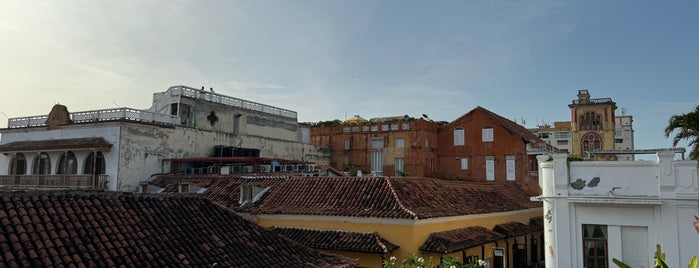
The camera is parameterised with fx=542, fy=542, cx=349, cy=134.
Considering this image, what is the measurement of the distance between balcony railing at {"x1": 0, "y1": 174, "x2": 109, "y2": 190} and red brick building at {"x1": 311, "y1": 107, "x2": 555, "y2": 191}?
58.0ft

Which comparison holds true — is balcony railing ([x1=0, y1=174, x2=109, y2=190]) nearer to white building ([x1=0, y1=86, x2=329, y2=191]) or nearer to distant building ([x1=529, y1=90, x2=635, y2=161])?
white building ([x1=0, y1=86, x2=329, y2=191])

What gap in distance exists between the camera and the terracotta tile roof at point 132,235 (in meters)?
8.66

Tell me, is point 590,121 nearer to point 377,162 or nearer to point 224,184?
point 377,162

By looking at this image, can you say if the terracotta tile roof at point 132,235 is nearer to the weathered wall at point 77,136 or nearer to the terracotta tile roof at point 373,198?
the terracotta tile roof at point 373,198

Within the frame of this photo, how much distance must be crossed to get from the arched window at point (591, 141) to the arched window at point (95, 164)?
188 feet

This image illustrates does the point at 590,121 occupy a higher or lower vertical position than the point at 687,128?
higher

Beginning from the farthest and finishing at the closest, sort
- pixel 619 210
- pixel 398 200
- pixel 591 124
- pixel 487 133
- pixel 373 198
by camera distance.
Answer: pixel 591 124 < pixel 487 133 < pixel 373 198 < pixel 398 200 < pixel 619 210

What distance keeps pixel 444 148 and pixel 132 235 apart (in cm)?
3107

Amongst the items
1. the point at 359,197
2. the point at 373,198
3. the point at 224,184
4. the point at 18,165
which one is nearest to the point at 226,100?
the point at 224,184

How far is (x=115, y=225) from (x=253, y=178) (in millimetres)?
13152

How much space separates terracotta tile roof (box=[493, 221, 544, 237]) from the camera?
22411 mm

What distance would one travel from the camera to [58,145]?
2897 centimetres

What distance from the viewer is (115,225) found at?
10.1 m

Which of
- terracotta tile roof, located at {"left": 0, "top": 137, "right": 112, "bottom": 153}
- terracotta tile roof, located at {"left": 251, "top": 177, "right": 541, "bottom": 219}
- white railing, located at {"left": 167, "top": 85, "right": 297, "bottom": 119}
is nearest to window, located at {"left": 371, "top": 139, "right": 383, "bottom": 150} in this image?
white railing, located at {"left": 167, "top": 85, "right": 297, "bottom": 119}
